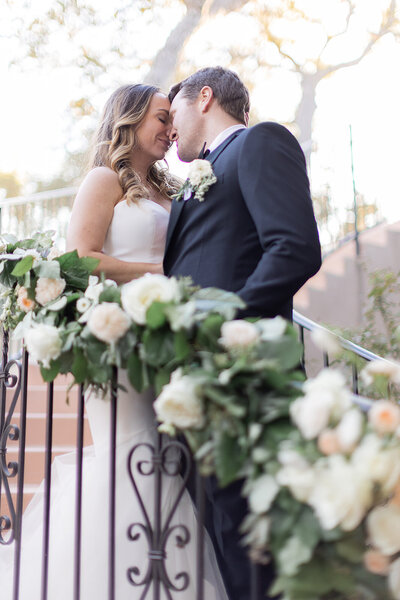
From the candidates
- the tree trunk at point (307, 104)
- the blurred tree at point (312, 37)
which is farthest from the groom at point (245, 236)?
the tree trunk at point (307, 104)

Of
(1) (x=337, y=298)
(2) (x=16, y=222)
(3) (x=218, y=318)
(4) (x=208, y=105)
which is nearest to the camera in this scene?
(3) (x=218, y=318)

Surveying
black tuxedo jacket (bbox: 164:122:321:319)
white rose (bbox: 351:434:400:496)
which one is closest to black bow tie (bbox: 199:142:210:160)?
black tuxedo jacket (bbox: 164:122:321:319)

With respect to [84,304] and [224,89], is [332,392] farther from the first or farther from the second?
[224,89]

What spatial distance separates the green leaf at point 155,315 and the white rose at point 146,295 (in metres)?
0.02

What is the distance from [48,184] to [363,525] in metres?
13.6

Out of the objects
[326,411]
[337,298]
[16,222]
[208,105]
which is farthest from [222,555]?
[16,222]

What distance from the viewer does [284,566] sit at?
114cm

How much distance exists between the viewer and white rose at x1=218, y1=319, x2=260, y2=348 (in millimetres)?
1330

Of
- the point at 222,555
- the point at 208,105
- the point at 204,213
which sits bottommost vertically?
the point at 222,555

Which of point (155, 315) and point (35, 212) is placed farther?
point (35, 212)

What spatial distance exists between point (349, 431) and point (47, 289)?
3.57 ft

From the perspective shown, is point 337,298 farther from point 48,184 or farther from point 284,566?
point 48,184

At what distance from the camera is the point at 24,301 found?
1941mm

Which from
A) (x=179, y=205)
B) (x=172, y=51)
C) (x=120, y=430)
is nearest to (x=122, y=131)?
(x=179, y=205)
